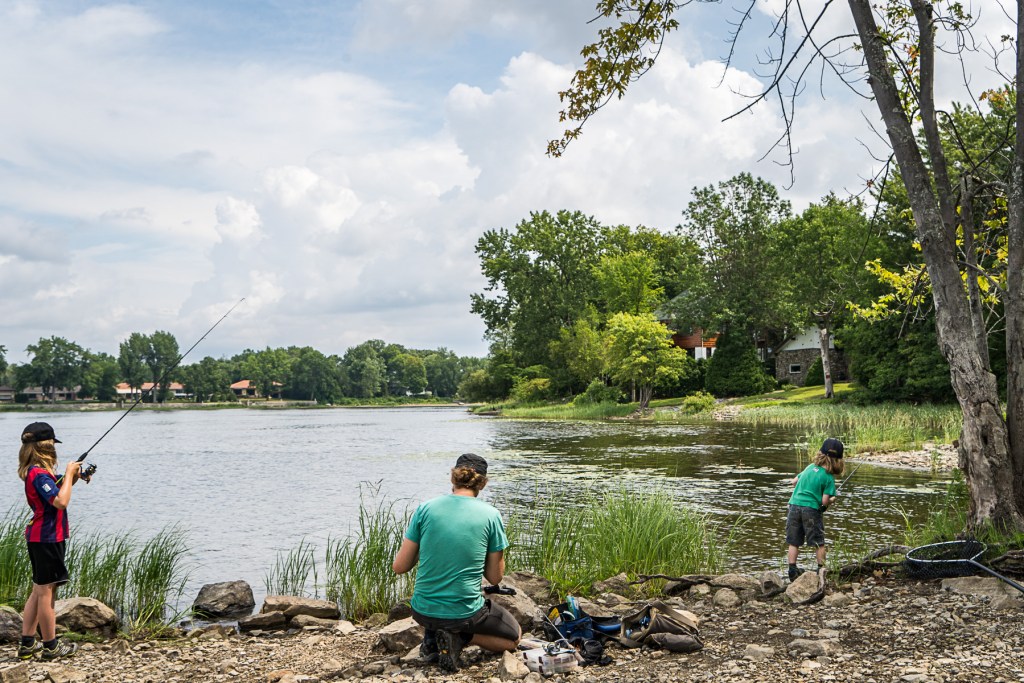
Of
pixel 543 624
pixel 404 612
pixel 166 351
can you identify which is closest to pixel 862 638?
pixel 543 624

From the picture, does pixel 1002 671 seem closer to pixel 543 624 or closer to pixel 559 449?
pixel 543 624

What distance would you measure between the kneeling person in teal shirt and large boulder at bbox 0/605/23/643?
361 centimetres

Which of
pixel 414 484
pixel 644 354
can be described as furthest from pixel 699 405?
pixel 414 484

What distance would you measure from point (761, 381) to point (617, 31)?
140 ft

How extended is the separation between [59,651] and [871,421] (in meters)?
29.2

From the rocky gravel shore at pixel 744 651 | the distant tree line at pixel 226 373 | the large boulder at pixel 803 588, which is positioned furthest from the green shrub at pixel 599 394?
the distant tree line at pixel 226 373

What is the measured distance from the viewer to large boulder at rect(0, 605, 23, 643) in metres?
6.58

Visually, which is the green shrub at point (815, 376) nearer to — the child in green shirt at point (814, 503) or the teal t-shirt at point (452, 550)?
the child in green shirt at point (814, 503)

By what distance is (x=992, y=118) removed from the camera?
2939 centimetres

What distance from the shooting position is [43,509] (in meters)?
5.76

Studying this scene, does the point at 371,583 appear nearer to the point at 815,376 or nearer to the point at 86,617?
the point at 86,617

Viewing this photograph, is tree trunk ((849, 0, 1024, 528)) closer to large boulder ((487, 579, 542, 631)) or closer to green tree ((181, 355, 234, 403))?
large boulder ((487, 579, 542, 631))

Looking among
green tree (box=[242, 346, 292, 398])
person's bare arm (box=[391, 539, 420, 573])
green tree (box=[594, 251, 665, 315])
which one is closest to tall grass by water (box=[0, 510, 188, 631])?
person's bare arm (box=[391, 539, 420, 573])

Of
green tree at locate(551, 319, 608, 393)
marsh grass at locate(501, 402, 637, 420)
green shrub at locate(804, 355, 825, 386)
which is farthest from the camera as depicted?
green tree at locate(551, 319, 608, 393)
